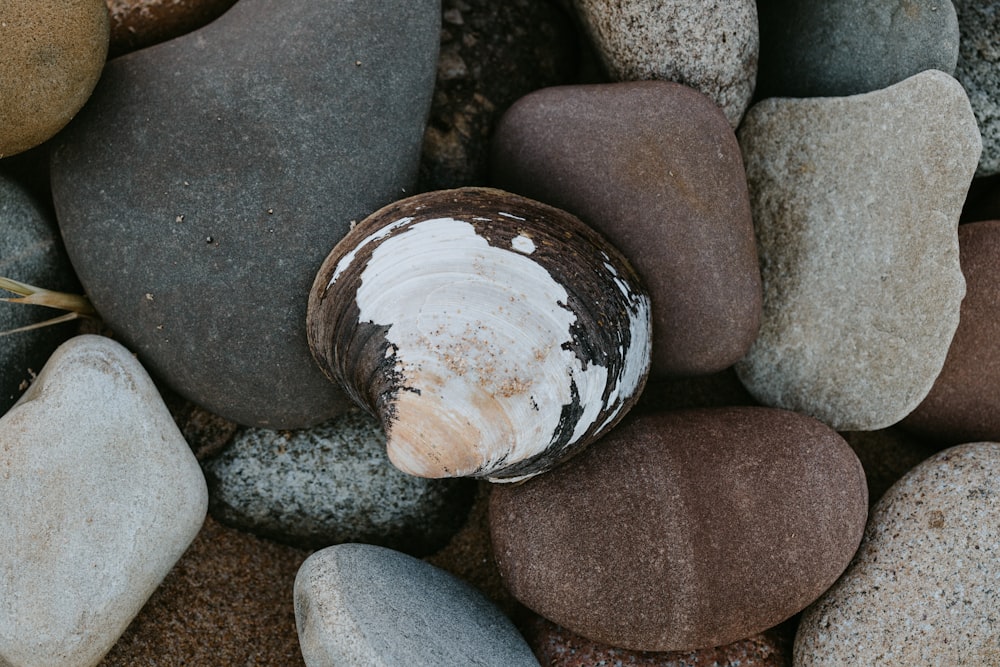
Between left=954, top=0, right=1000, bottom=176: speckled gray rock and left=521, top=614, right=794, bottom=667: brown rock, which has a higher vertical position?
left=954, top=0, right=1000, bottom=176: speckled gray rock

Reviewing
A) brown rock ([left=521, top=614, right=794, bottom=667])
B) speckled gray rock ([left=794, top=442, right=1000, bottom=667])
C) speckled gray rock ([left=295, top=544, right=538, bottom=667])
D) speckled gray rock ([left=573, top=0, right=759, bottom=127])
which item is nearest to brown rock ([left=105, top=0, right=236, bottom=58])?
speckled gray rock ([left=573, top=0, right=759, bottom=127])

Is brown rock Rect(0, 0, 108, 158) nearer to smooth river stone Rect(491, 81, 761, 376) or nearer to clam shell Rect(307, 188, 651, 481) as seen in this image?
clam shell Rect(307, 188, 651, 481)

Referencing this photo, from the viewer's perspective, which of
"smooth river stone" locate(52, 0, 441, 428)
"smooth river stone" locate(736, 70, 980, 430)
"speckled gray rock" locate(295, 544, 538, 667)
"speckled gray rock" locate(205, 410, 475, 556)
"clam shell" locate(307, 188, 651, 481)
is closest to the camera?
"clam shell" locate(307, 188, 651, 481)

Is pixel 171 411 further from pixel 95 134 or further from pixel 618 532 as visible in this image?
pixel 618 532

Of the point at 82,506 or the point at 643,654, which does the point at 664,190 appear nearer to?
the point at 643,654

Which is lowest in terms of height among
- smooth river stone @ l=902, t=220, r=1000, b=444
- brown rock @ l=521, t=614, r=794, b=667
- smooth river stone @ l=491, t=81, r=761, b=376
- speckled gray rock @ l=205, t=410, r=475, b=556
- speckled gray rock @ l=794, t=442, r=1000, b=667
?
brown rock @ l=521, t=614, r=794, b=667

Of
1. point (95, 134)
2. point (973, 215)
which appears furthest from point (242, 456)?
point (973, 215)

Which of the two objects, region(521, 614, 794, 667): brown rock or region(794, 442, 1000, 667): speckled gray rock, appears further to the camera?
region(521, 614, 794, 667): brown rock

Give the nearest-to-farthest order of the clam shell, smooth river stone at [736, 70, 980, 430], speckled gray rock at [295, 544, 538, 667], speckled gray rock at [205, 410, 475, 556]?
the clam shell < speckled gray rock at [295, 544, 538, 667] < smooth river stone at [736, 70, 980, 430] < speckled gray rock at [205, 410, 475, 556]
